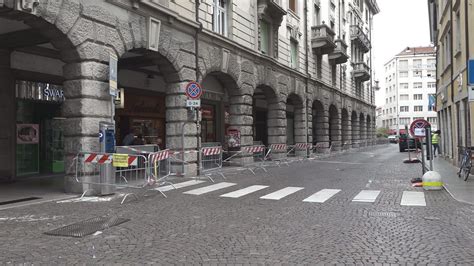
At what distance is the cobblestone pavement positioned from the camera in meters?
5.21

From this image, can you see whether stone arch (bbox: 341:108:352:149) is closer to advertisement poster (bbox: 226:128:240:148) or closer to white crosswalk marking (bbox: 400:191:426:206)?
advertisement poster (bbox: 226:128:240:148)

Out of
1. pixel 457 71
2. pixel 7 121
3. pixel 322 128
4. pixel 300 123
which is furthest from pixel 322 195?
pixel 322 128

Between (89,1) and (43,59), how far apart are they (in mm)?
4190

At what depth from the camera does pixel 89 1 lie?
10898mm

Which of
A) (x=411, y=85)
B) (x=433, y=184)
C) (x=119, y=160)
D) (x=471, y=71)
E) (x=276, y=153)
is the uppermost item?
(x=411, y=85)

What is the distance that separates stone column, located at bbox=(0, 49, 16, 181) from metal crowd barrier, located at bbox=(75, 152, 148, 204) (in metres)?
4.26

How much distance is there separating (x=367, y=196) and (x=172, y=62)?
8.06 metres

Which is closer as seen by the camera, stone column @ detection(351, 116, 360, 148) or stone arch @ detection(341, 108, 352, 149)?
stone arch @ detection(341, 108, 352, 149)

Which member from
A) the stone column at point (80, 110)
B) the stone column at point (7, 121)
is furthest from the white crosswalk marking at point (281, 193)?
the stone column at point (7, 121)

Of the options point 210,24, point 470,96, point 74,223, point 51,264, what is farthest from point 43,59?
point 470,96

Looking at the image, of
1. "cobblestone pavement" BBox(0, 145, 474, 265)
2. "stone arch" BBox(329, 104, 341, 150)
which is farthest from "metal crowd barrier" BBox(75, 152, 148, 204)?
"stone arch" BBox(329, 104, 341, 150)

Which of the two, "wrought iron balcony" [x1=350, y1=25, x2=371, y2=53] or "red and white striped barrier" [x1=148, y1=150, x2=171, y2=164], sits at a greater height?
"wrought iron balcony" [x1=350, y1=25, x2=371, y2=53]

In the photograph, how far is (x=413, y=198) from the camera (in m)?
9.85

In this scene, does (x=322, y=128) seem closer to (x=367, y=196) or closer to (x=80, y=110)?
(x=367, y=196)
